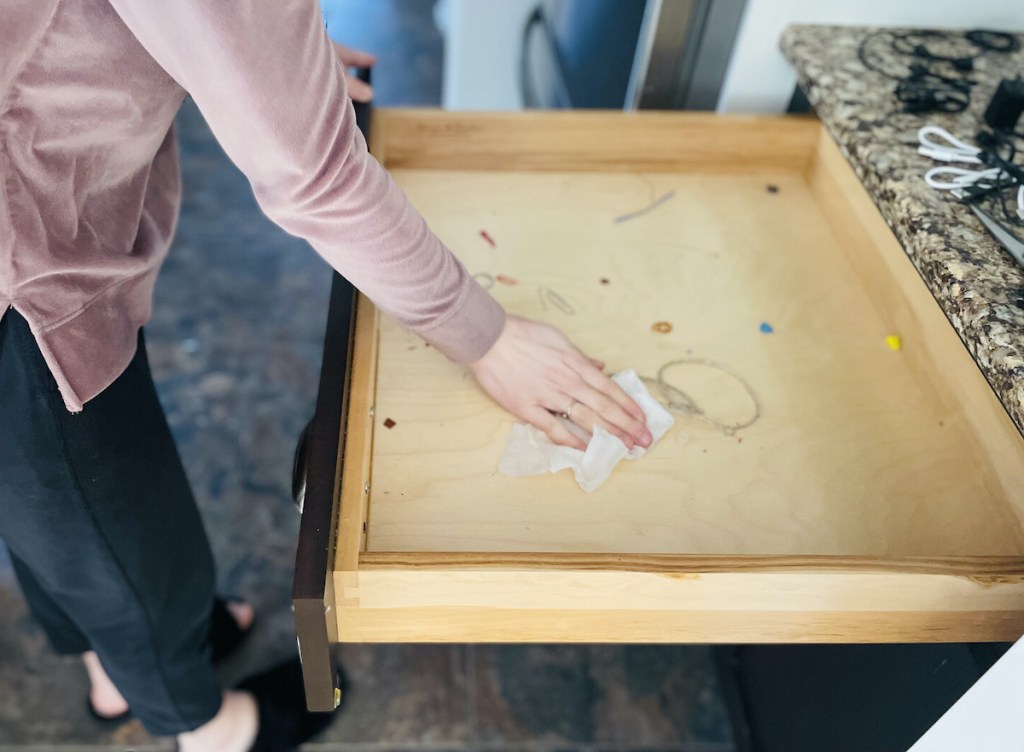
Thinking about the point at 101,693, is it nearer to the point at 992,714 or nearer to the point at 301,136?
the point at 301,136

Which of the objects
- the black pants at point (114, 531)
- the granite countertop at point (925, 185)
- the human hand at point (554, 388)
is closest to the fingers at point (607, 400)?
the human hand at point (554, 388)

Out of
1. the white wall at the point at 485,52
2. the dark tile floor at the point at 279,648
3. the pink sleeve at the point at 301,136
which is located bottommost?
the dark tile floor at the point at 279,648

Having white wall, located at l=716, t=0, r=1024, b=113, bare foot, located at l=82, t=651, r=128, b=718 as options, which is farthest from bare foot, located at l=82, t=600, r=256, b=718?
white wall, located at l=716, t=0, r=1024, b=113

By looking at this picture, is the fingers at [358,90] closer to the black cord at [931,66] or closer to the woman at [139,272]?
the woman at [139,272]

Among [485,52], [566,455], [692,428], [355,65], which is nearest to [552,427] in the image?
[566,455]

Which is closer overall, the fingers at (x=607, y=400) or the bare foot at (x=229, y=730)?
the fingers at (x=607, y=400)

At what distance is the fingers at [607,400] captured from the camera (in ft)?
2.49

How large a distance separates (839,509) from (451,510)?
1.10 ft

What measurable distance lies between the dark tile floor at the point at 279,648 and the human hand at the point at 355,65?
733 mm

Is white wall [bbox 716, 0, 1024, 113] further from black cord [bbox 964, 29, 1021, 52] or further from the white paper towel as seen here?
the white paper towel

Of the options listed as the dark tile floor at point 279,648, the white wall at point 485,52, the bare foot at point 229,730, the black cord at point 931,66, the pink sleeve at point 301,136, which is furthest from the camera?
the white wall at point 485,52

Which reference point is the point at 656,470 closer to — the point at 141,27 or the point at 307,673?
the point at 307,673

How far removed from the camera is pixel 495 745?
1190 mm

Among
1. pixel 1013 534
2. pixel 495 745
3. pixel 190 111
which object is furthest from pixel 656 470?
pixel 190 111
